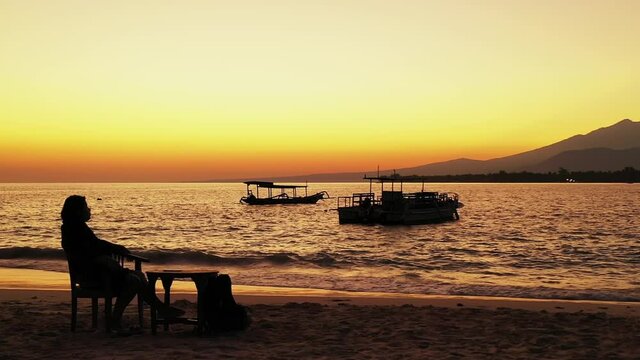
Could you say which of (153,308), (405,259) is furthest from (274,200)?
(153,308)

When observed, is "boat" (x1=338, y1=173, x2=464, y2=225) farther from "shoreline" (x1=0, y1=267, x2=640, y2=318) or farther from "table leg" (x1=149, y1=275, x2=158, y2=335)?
"table leg" (x1=149, y1=275, x2=158, y2=335)

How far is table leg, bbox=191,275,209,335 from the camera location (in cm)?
798

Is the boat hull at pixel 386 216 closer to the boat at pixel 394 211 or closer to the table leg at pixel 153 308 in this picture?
the boat at pixel 394 211

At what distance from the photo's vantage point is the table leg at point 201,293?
7.98m

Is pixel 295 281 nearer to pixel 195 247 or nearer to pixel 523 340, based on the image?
pixel 523 340

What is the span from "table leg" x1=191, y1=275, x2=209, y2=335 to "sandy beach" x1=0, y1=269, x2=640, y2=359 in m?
0.19

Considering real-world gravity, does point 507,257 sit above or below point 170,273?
below

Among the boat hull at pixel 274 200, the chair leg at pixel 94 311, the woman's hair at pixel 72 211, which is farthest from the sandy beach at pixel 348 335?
the boat hull at pixel 274 200

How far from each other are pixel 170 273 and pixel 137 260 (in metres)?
0.61

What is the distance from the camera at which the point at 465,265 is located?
936 inches

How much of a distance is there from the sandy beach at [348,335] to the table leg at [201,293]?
0.19 m

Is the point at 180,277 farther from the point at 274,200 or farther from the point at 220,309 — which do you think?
the point at 274,200

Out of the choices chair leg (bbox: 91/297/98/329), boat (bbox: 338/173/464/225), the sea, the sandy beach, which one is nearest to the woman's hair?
chair leg (bbox: 91/297/98/329)

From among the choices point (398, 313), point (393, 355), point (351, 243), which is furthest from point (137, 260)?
point (351, 243)
